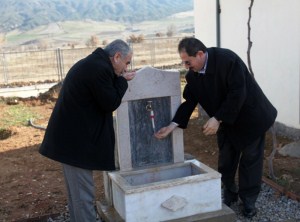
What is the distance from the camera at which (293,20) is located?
21.1 feet

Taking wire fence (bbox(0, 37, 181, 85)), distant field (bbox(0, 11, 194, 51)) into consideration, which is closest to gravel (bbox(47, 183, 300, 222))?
wire fence (bbox(0, 37, 181, 85))

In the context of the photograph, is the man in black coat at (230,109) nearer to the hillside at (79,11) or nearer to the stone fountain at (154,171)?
the stone fountain at (154,171)

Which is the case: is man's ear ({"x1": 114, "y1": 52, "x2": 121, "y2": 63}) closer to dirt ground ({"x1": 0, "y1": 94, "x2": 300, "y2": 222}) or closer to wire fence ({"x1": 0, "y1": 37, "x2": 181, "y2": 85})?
dirt ground ({"x1": 0, "y1": 94, "x2": 300, "y2": 222})

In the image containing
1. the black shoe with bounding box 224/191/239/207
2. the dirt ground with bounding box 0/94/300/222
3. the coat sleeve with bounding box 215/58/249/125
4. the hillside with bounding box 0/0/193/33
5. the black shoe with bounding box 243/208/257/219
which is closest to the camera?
the coat sleeve with bounding box 215/58/249/125

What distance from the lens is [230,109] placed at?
377 cm

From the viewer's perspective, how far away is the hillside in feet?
239

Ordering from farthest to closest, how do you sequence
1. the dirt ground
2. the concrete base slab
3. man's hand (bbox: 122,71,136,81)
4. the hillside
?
1. the hillside
2. the dirt ground
3. the concrete base slab
4. man's hand (bbox: 122,71,136,81)

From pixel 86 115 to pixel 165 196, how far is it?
968mm

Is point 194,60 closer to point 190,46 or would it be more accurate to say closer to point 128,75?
point 190,46

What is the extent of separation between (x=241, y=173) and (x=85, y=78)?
1.84 meters

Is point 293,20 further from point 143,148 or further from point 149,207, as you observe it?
point 149,207

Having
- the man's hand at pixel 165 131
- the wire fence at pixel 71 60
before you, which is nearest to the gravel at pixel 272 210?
the man's hand at pixel 165 131

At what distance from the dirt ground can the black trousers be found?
800mm

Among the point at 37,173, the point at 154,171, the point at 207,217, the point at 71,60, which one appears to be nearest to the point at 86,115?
the point at 154,171
